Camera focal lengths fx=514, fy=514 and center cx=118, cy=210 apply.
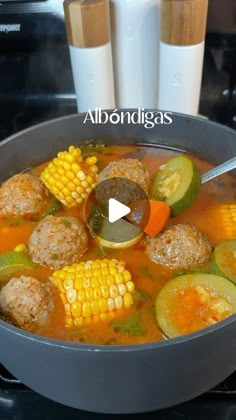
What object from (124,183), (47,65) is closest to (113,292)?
(124,183)

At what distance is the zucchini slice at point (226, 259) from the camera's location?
2.78 ft

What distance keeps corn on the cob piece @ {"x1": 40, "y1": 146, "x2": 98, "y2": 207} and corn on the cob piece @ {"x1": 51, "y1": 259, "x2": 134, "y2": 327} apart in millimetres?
188

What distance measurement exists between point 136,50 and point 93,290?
30.2 inches

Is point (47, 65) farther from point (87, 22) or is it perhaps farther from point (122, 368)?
point (122, 368)

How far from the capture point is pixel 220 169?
96 centimetres

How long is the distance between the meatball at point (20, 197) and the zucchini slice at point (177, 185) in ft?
0.73

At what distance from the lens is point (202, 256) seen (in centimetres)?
88

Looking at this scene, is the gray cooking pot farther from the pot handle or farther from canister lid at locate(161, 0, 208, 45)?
canister lid at locate(161, 0, 208, 45)

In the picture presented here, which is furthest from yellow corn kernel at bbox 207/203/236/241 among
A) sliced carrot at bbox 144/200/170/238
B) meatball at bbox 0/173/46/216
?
meatball at bbox 0/173/46/216

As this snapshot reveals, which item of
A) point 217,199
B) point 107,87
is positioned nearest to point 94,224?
point 217,199

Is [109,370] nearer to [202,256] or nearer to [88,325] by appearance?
[88,325]

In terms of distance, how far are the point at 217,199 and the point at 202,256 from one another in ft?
0.59

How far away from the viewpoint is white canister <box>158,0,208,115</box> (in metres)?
1.18

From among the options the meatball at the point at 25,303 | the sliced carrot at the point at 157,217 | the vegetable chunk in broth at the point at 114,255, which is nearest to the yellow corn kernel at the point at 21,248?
the vegetable chunk in broth at the point at 114,255
